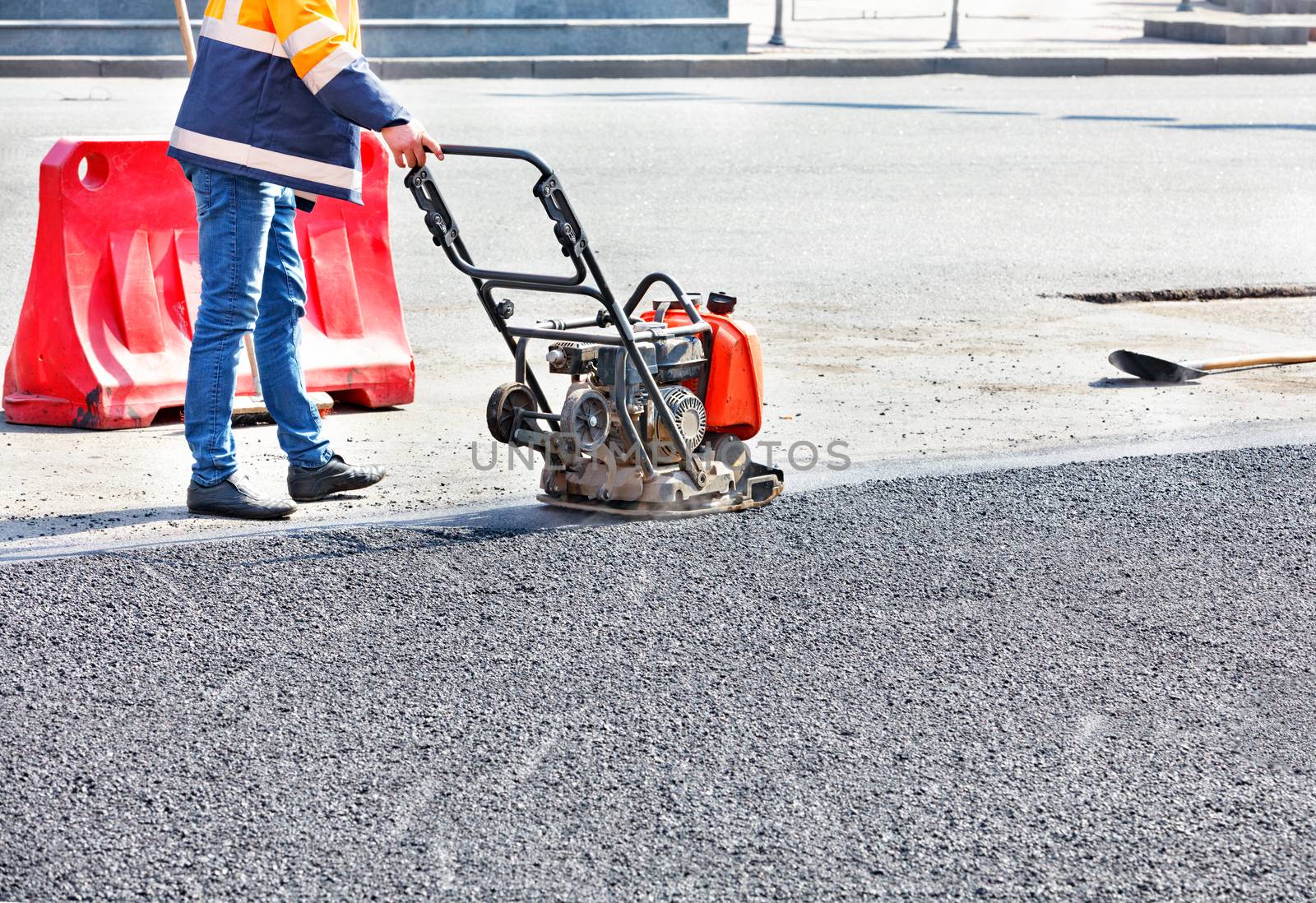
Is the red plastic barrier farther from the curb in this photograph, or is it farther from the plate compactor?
the curb

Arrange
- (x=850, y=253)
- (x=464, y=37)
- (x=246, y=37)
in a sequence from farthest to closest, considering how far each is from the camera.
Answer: (x=464, y=37) < (x=850, y=253) < (x=246, y=37)

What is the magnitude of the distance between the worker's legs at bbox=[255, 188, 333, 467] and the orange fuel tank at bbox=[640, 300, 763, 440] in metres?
1.08

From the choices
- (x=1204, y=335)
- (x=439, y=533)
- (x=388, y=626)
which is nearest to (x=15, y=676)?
(x=388, y=626)

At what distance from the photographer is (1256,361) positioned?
6895 millimetres

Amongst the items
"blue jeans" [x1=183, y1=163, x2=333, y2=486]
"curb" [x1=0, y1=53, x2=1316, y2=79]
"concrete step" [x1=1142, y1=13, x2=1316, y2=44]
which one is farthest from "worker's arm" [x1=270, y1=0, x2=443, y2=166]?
"concrete step" [x1=1142, y1=13, x2=1316, y2=44]

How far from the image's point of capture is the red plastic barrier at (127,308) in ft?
18.6

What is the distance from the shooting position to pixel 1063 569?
445 cm

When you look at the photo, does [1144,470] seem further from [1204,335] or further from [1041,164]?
[1041,164]

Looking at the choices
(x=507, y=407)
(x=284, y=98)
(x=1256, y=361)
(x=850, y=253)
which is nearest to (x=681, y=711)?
(x=507, y=407)

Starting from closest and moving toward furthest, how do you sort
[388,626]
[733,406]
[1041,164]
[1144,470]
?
[388,626], [733,406], [1144,470], [1041,164]

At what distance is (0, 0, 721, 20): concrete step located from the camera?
18266mm

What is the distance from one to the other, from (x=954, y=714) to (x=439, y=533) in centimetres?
164

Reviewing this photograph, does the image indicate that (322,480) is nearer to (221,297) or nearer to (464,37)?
(221,297)

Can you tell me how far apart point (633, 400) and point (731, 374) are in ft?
1.08
